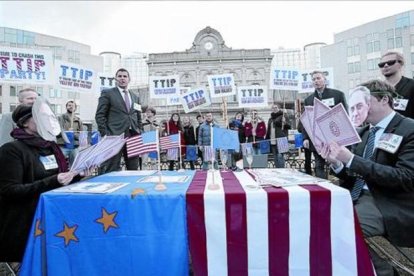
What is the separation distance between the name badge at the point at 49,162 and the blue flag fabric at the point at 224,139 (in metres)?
1.17

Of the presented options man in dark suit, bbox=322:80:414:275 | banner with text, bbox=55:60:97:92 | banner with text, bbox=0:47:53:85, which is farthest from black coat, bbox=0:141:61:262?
banner with text, bbox=55:60:97:92

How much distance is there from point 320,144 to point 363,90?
0.44 m

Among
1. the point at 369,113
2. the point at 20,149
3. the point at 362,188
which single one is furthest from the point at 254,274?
the point at 20,149

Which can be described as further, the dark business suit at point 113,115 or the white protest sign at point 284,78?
the white protest sign at point 284,78

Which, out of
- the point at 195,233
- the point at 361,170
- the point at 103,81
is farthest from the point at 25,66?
the point at 361,170

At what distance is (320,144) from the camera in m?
2.06

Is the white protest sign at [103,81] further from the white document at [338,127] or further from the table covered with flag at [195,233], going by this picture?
the white document at [338,127]

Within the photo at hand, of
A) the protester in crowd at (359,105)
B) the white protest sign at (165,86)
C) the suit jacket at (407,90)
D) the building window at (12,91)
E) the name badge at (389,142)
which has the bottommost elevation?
the name badge at (389,142)

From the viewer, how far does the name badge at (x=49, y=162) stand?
2289mm

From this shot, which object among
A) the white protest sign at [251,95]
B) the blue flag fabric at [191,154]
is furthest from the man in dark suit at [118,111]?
the white protest sign at [251,95]

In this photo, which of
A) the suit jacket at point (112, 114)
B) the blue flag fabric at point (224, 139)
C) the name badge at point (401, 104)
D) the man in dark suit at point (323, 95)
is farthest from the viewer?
the man in dark suit at point (323, 95)

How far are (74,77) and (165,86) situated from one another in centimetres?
261

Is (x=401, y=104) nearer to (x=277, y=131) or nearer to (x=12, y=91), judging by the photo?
(x=277, y=131)

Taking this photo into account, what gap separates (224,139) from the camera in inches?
107
